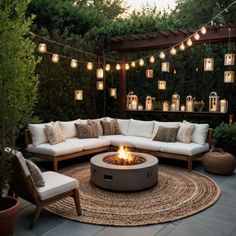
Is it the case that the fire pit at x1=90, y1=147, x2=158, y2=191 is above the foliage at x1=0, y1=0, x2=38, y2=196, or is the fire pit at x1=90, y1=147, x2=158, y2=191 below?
below

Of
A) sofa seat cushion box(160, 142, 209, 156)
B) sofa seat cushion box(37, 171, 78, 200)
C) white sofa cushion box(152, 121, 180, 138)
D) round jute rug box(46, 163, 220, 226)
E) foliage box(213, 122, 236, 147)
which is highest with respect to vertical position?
white sofa cushion box(152, 121, 180, 138)

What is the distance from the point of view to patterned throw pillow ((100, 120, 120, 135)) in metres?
6.93

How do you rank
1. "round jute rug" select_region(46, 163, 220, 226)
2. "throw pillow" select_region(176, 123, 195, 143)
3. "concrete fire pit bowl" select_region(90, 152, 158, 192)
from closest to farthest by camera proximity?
"round jute rug" select_region(46, 163, 220, 226)
"concrete fire pit bowl" select_region(90, 152, 158, 192)
"throw pillow" select_region(176, 123, 195, 143)

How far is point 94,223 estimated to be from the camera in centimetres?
329

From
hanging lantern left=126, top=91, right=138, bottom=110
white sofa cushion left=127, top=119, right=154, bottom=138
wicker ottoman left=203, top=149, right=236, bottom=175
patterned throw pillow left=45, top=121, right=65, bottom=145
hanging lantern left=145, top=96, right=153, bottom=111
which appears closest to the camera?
wicker ottoman left=203, top=149, right=236, bottom=175

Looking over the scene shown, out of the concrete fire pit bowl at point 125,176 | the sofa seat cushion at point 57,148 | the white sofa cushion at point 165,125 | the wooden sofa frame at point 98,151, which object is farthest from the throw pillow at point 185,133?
the sofa seat cushion at point 57,148

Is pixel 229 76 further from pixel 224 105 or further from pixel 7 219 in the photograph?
pixel 7 219

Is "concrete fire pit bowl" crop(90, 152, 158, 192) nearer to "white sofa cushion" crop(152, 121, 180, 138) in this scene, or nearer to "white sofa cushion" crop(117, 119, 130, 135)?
"white sofa cushion" crop(152, 121, 180, 138)

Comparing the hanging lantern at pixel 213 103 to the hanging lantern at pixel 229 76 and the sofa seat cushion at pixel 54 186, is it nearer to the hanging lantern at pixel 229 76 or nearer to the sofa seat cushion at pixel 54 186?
the hanging lantern at pixel 229 76

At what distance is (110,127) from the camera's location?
6977 millimetres

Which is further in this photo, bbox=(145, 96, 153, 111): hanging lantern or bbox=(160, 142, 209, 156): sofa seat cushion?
bbox=(145, 96, 153, 111): hanging lantern

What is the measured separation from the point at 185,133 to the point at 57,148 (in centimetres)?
261

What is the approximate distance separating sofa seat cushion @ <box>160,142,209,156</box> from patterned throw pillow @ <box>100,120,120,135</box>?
5.50 ft

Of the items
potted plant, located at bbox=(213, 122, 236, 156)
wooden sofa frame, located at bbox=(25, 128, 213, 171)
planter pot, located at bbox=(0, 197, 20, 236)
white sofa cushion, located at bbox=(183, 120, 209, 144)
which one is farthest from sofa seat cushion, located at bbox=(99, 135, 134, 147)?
planter pot, located at bbox=(0, 197, 20, 236)
